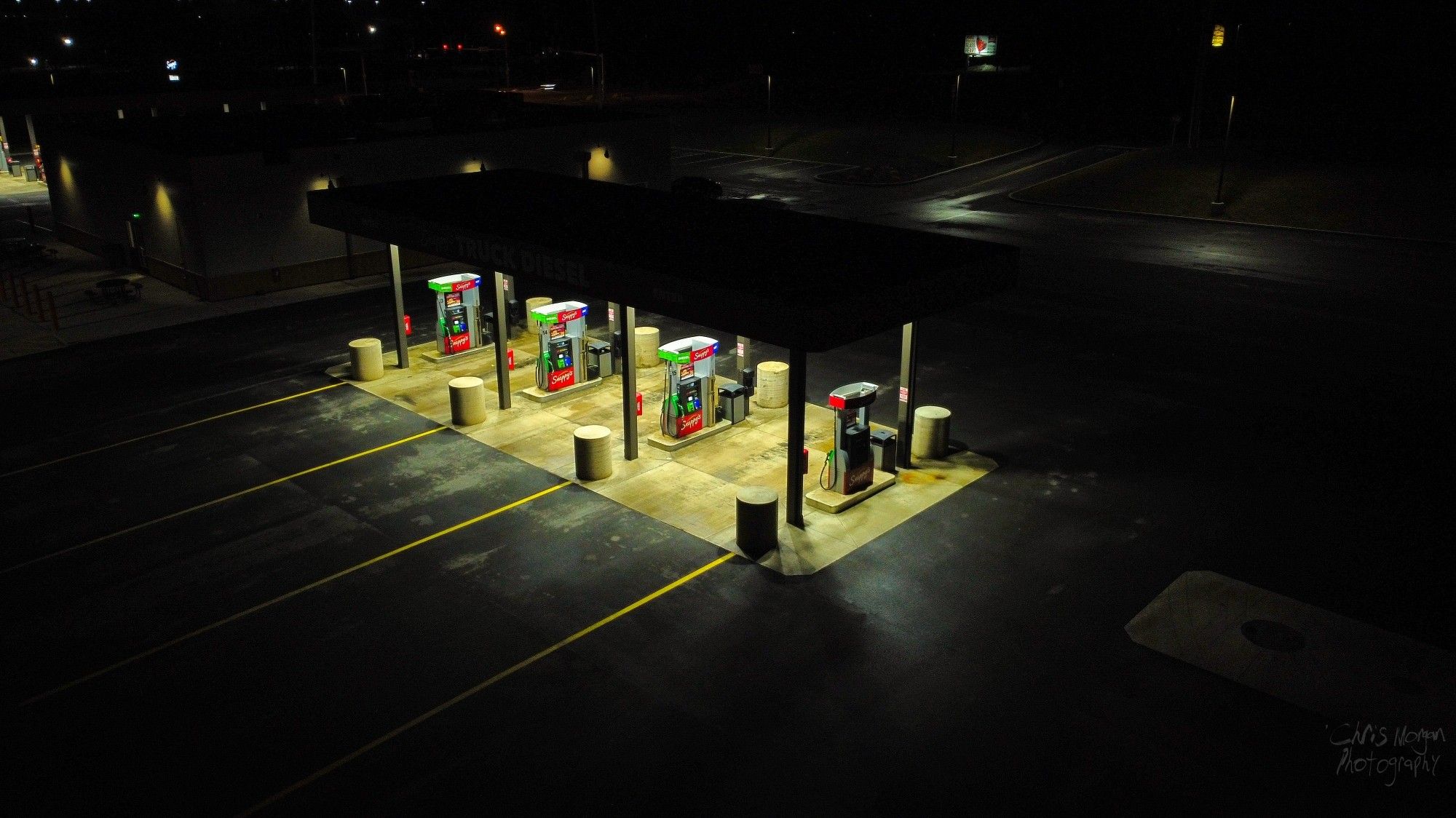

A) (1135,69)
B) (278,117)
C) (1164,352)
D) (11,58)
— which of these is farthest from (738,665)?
(11,58)

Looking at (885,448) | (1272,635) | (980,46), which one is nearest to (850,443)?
(885,448)

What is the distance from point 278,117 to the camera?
38.6 m

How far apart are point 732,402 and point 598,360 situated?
12.6ft

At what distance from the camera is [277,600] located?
1330 centimetres

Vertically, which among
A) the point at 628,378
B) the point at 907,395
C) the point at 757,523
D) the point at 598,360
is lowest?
the point at 757,523

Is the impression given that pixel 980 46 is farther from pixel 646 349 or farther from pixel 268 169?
pixel 646 349

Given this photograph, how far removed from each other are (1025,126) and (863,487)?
51715 millimetres

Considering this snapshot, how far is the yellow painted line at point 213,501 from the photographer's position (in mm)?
14516

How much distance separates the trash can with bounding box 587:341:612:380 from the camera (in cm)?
2144

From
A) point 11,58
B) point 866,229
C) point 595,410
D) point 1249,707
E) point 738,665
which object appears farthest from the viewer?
point 11,58

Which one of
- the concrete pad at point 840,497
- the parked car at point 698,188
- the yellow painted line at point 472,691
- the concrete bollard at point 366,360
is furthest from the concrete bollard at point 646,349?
the parked car at point 698,188

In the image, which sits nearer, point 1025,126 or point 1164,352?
point 1164,352

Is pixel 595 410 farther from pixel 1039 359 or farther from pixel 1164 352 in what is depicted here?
pixel 1164 352

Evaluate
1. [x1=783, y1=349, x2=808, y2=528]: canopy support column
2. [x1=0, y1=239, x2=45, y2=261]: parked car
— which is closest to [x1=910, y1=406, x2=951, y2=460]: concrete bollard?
[x1=783, y1=349, x2=808, y2=528]: canopy support column
